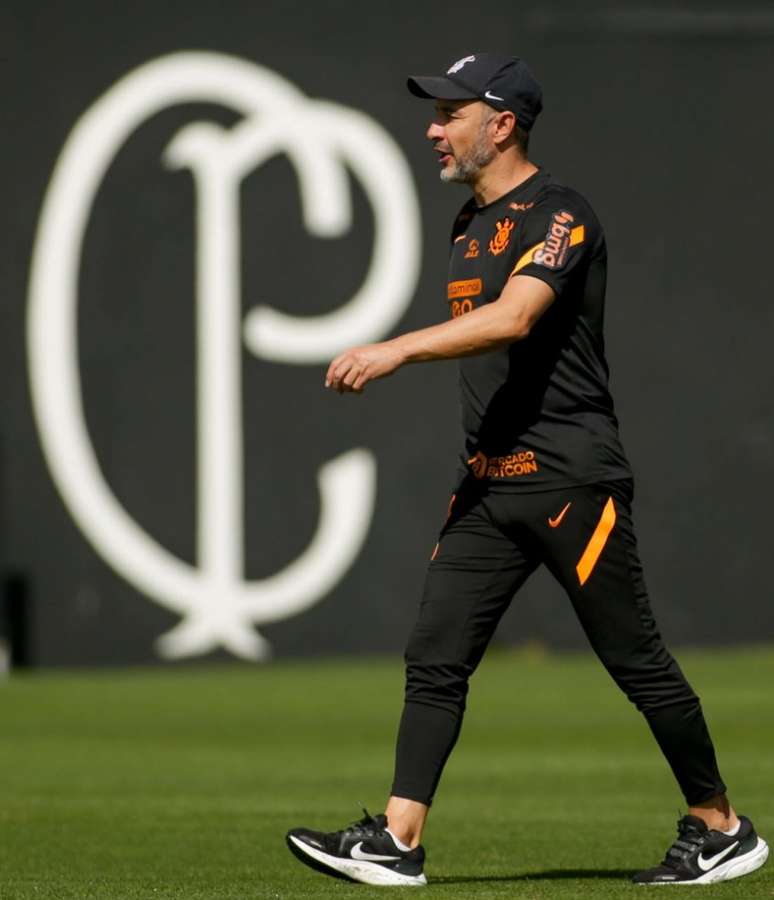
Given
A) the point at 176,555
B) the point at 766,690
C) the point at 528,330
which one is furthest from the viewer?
the point at 176,555

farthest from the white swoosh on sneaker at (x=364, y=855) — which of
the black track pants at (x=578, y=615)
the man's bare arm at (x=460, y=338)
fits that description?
the man's bare arm at (x=460, y=338)

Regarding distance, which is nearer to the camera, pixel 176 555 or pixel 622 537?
pixel 622 537

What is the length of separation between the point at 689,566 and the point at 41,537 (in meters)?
4.95

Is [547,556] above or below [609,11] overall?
below

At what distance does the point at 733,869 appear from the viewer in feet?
→ 20.2

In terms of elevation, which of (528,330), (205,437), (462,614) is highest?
(528,330)

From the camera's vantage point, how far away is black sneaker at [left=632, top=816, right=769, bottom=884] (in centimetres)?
612

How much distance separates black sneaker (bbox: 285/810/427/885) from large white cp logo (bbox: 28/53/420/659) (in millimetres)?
10158

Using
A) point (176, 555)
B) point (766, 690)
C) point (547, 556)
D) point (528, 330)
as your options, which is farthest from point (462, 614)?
point (176, 555)

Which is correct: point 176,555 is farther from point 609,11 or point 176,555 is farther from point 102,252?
point 609,11

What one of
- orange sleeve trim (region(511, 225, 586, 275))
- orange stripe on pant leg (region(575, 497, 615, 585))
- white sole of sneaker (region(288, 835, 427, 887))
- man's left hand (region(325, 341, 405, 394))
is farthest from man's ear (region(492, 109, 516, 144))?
white sole of sneaker (region(288, 835, 427, 887))

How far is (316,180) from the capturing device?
16.4 meters

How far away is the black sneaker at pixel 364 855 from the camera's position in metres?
5.94

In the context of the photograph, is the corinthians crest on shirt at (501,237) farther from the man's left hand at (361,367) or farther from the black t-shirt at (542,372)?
the man's left hand at (361,367)
